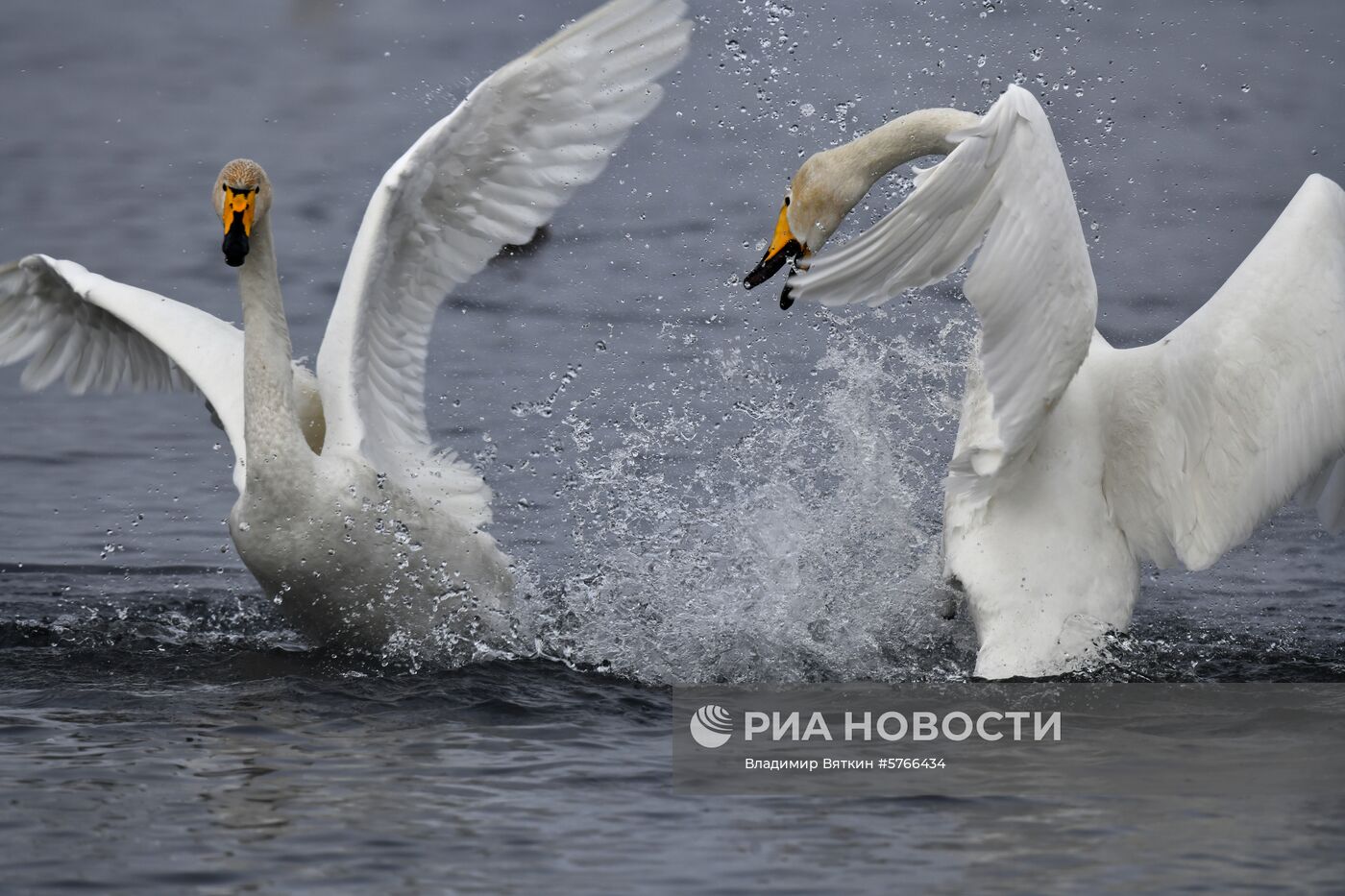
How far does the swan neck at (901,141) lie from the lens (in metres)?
7.79

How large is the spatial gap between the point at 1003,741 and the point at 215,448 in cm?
572

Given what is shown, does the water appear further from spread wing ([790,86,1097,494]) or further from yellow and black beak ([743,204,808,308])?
spread wing ([790,86,1097,494])

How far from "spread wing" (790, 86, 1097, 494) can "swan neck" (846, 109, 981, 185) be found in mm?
1201

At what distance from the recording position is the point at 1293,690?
768 centimetres

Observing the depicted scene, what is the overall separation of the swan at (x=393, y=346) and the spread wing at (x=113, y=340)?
0.01 meters

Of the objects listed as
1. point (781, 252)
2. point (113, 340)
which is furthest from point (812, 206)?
point (113, 340)

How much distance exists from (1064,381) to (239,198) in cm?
307

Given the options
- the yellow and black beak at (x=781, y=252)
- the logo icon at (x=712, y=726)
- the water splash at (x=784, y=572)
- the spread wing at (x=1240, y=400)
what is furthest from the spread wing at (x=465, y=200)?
the spread wing at (x=1240, y=400)

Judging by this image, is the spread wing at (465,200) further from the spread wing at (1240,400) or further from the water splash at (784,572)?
the spread wing at (1240,400)

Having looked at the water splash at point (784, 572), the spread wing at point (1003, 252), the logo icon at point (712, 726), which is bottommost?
the logo icon at point (712, 726)

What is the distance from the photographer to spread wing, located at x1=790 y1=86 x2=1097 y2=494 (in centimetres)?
639

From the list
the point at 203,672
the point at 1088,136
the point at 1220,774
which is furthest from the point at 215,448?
the point at 1088,136

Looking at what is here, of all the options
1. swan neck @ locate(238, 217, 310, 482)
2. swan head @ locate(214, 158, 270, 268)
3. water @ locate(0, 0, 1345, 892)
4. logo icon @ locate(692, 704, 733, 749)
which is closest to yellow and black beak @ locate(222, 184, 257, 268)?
swan head @ locate(214, 158, 270, 268)

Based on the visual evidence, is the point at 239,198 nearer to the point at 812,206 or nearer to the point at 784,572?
the point at 812,206
